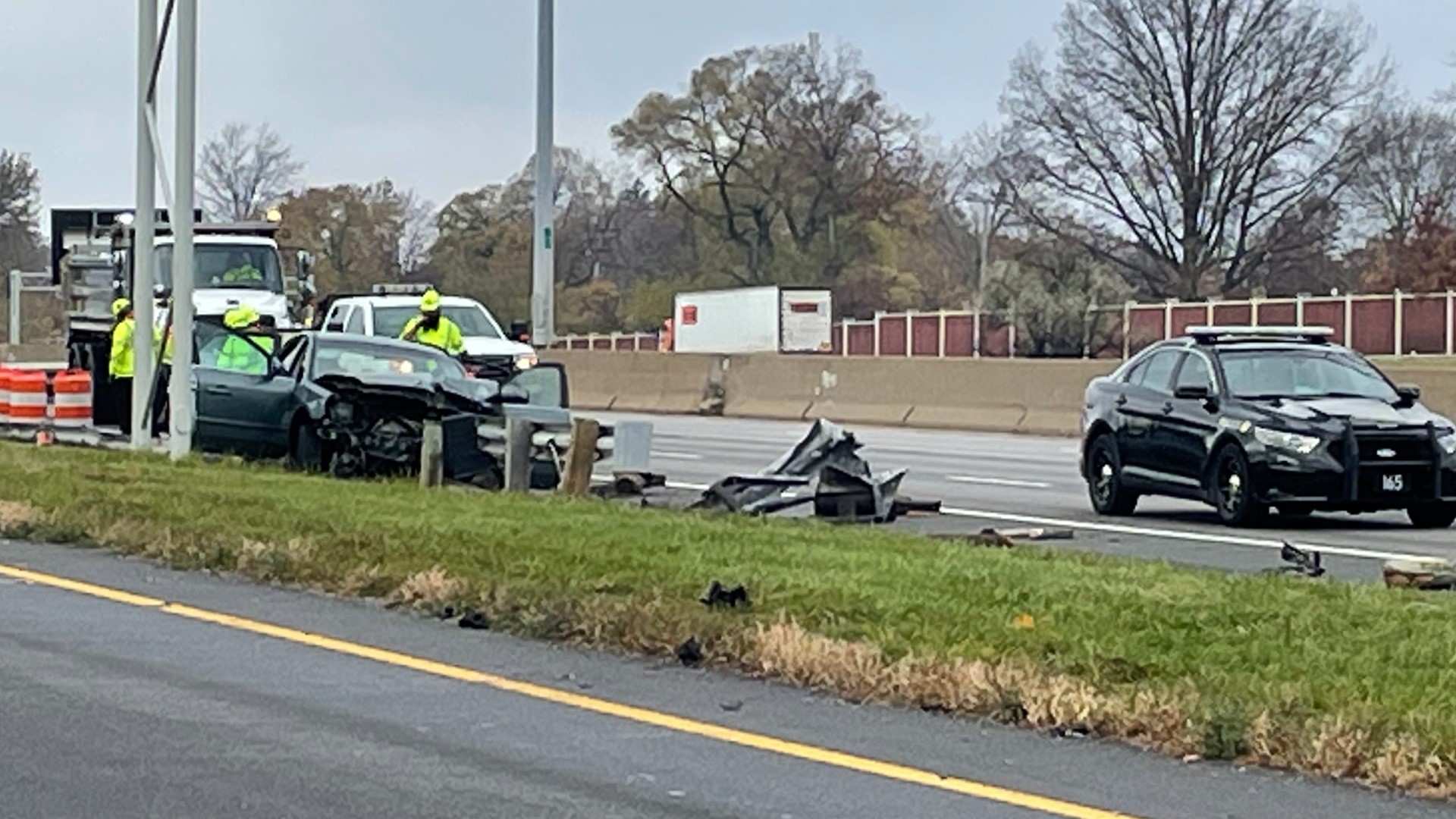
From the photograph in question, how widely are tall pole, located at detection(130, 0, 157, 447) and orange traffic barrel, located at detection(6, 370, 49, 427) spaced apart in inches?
218

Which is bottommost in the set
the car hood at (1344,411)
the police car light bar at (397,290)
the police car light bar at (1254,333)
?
the car hood at (1344,411)

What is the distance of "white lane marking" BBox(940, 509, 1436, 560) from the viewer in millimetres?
15703

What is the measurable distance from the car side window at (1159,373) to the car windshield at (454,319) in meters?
11.9

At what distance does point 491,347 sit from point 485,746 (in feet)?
68.7

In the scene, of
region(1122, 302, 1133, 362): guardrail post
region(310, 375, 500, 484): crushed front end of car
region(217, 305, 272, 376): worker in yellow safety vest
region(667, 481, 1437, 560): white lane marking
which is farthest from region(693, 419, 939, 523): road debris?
region(1122, 302, 1133, 362): guardrail post

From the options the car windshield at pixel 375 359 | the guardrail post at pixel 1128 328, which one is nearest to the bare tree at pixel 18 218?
the guardrail post at pixel 1128 328

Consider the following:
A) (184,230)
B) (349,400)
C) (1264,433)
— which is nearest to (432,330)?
(184,230)

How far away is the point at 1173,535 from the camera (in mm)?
17156

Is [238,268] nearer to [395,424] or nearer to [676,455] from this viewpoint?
[676,455]

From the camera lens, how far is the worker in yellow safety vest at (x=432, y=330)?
25172 millimetres

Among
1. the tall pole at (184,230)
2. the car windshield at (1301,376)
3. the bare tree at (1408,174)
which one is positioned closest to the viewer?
the car windshield at (1301,376)

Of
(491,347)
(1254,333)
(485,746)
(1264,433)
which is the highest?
(1254,333)

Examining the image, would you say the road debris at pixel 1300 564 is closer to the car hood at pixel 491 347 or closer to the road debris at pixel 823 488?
the road debris at pixel 823 488

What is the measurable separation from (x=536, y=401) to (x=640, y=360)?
2123 centimetres
